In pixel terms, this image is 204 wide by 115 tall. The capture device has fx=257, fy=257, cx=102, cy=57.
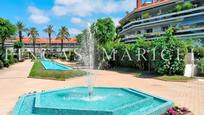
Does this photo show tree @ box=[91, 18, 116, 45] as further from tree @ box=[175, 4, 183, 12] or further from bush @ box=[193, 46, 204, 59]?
bush @ box=[193, 46, 204, 59]

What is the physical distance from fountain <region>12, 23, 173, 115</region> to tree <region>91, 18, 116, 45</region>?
1305 inches

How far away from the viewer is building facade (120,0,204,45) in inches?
1544

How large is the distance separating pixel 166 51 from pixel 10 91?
12.4m

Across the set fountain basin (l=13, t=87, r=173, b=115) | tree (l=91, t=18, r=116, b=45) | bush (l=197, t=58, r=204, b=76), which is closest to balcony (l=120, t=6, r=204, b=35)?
tree (l=91, t=18, r=116, b=45)

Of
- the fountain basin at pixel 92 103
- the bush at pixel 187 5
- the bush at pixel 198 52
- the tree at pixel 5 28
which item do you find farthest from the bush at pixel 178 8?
the fountain basin at pixel 92 103

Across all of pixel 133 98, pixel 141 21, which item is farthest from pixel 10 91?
pixel 141 21

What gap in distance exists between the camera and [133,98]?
1154 cm

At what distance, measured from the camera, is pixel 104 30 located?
47000 millimetres

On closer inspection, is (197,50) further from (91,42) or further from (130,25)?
(130,25)

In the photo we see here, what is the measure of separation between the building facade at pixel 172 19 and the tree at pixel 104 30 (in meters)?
5.42

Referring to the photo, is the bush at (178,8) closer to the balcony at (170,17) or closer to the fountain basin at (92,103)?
the balcony at (170,17)

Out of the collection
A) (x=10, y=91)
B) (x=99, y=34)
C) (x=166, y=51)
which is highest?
(x=99, y=34)

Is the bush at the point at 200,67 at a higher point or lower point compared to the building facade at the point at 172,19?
lower

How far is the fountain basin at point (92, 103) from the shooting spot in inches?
338
